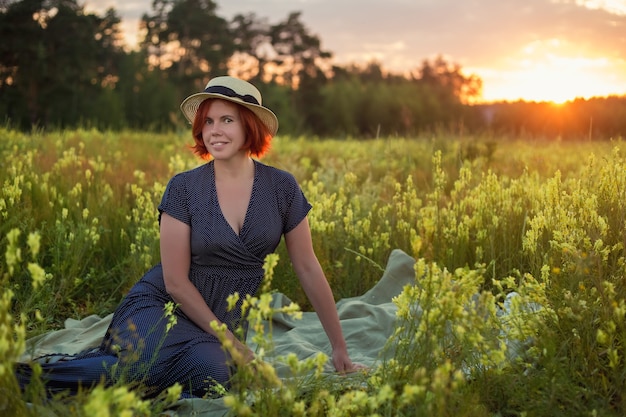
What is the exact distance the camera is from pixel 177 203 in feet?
11.4

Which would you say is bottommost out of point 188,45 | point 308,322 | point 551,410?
point 308,322

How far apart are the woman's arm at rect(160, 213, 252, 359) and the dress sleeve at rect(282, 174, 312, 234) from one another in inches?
20.7

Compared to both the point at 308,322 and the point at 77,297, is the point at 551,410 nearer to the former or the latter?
the point at 308,322

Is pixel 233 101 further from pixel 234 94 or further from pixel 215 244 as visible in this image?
pixel 215 244

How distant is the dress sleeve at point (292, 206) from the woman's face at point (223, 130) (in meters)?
0.35

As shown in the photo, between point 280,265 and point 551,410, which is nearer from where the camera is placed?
point 551,410

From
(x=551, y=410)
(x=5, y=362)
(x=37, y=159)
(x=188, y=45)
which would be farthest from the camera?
(x=188, y=45)

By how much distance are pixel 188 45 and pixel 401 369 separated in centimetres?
3944

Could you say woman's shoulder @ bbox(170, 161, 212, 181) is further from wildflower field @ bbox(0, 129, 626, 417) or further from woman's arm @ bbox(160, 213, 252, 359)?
wildflower field @ bbox(0, 129, 626, 417)

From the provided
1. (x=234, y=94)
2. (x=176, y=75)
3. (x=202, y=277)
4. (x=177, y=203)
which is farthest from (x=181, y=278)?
(x=176, y=75)

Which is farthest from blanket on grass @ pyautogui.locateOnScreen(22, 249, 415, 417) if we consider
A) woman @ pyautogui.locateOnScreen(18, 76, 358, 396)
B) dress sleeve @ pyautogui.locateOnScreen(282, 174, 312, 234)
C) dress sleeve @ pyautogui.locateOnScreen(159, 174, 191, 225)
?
dress sleeve @ pyautogui.locateOnScreen(159, 174, 191, 225)

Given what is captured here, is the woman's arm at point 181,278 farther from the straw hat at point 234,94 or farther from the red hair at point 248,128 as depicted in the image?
the straw hat at point 234,94

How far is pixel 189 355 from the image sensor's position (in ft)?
10.8

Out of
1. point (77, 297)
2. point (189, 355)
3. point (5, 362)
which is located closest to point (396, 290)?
point (189, 355)
